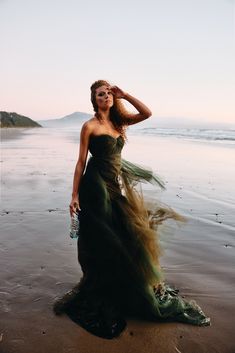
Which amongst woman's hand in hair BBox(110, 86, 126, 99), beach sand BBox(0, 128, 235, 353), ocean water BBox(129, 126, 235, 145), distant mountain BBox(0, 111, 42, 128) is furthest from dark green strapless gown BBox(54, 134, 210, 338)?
distant mountain BBox(0, 111, 42, 128)

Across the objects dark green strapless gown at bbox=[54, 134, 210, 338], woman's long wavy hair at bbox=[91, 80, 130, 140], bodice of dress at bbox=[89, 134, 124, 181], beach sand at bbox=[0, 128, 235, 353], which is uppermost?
woman's long wavy hair at bbox=[91, 80, 130, 140]

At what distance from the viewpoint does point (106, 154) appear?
12.7 ft

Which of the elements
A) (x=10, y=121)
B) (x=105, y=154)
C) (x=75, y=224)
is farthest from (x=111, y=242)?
(x=10, y=121)

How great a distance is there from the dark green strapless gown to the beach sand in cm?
14

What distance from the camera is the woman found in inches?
151

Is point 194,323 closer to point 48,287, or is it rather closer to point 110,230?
point 110,230

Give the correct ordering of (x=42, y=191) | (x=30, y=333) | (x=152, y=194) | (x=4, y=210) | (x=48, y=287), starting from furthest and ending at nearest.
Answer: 1. (x=42, y=191)
2. (x=4, y=210)
3. (x=48, y=287)
4. (x=152, y=194)
5. (x=30, y=333)

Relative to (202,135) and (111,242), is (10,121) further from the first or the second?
(111,242)

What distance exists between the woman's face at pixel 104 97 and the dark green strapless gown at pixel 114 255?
372mm

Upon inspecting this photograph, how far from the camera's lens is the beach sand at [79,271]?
3561 millimetres

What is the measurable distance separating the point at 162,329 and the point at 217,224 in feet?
13.4

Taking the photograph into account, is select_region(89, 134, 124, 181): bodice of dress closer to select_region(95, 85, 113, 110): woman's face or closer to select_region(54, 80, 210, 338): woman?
select_region(54, 80, 210, 338): woman

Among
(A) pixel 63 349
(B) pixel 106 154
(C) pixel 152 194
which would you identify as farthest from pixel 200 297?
(B) pixel 106 154

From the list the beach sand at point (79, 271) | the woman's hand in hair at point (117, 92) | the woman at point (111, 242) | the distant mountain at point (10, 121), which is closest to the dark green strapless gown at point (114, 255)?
the woman at point (111, 242)
